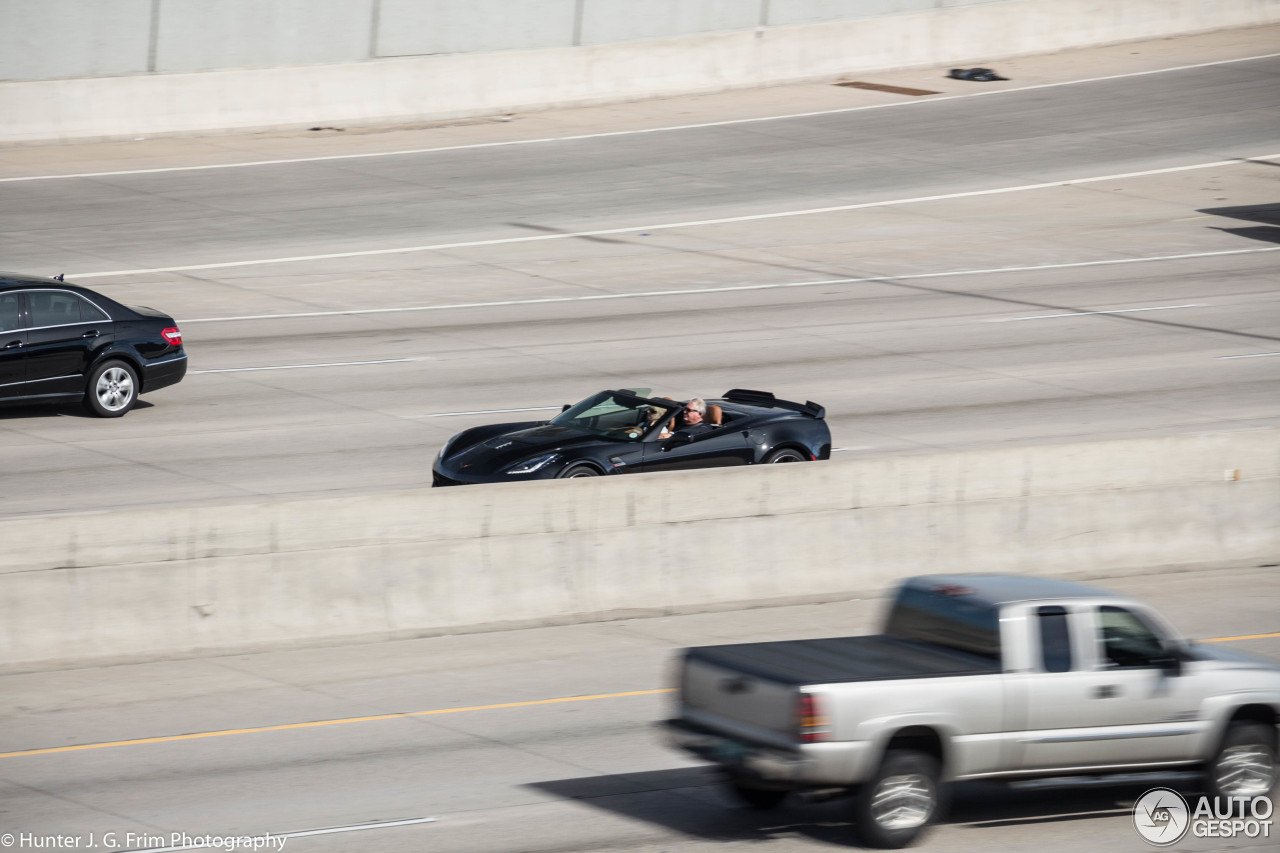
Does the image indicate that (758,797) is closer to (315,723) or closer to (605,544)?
(315,723)

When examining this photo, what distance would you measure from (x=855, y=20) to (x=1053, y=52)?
292 inches

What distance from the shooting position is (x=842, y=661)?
30.5ft

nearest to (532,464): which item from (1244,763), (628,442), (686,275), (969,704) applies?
(628,442)

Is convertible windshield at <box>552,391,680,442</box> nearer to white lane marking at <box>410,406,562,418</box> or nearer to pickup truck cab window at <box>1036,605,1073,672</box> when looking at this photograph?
white lane marking at <box>410,406,562,418</box>

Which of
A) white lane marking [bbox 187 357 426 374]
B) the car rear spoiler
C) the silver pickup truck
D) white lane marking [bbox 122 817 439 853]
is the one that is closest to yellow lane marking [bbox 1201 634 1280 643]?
the silver pickup truck

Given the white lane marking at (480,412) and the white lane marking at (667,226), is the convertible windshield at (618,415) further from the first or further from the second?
the white lane marking at (667,226)

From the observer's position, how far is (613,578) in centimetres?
1448

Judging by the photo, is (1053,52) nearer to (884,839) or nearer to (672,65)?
(672,65)

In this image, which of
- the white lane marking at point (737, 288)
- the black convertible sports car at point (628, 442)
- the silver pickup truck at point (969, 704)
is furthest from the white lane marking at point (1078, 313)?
the silver pickup truck at point (969, 704)

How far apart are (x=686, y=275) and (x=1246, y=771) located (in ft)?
66.5

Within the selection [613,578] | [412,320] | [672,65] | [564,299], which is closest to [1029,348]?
[564,299]

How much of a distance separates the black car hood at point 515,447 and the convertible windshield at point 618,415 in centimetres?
21

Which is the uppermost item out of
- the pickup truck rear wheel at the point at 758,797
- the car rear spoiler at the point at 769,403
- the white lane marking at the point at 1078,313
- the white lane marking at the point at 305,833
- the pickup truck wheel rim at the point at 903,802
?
the white lane marking at the point at 1078,313

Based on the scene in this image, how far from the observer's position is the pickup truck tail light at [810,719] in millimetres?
8656
